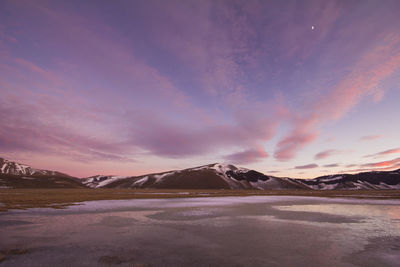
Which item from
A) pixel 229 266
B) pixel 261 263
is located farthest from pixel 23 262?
pixel 261 263

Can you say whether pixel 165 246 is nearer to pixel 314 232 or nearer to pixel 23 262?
pixel 23 262

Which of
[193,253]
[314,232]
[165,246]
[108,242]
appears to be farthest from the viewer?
[314,232]

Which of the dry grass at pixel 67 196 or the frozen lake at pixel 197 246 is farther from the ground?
the dry grass at pixel 67 196

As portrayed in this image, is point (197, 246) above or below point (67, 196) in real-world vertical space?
below

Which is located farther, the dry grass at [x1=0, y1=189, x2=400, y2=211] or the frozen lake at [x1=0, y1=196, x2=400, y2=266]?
the dry grass at [x1=0, y1=189, x2=400, y2=211]

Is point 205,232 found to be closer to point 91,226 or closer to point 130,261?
point 130,261

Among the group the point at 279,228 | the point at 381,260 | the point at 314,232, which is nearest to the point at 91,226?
the point at 279,228

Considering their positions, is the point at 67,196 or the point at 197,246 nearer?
the point at 197,246

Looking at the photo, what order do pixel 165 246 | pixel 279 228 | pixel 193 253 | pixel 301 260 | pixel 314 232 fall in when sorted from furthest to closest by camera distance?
1. pixel 279 228
2. pixel 314 232
3. pixel 165 246
4. pixel 193 253
5. pixel 301 260

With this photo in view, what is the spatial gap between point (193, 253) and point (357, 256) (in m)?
7.94

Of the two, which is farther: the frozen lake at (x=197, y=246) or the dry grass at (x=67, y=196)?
the dry grass at (x=67, y=196)

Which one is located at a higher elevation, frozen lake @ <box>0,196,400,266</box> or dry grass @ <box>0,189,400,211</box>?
dry grass @ <box>0,189,400,211</box>

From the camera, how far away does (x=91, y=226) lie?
752 inches

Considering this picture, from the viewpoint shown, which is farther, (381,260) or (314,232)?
(314,232)
